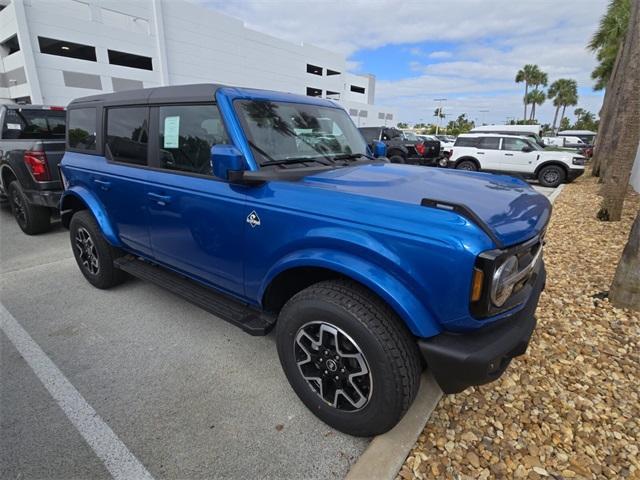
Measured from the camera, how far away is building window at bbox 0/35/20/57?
2453 centimetres

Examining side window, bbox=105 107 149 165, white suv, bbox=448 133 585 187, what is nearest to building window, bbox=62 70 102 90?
white suv, bbox=448 133 585 187

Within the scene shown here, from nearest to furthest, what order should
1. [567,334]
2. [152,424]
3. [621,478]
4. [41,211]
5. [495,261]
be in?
1. [495,261]
2. [621,478]
3. [152,424]
4. [567,334]
5. [41,211]

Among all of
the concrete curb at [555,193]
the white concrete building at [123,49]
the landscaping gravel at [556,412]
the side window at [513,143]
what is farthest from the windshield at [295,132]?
the white concrete building at [123,49]

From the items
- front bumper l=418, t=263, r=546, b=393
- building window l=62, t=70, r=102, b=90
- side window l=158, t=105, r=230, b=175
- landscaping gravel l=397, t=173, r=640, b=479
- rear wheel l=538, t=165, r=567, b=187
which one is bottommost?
landscaping gravel l=397, t=173, r=640, b=479

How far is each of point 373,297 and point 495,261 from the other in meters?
0.63

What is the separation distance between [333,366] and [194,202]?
146 cm

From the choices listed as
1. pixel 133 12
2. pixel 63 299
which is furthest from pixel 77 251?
pixel 133 12

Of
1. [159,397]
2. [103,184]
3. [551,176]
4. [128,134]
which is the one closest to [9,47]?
[103,184]

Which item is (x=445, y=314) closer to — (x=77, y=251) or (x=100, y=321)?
(x=100, y=321)

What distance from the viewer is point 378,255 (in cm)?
172

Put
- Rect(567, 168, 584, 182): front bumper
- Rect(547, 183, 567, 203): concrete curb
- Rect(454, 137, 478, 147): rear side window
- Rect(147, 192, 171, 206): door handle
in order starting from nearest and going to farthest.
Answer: Rect(147, 192, 171, 206): door handle → Rect(547, 183, 567, 203): concrete curb → Rect(567, 168, 584, 182): front bumper → Rect(454, 137, 478, 147): rear side window

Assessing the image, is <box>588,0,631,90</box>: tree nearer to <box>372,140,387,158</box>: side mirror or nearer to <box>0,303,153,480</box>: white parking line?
<box>372,140,387,158</box>: side mirror

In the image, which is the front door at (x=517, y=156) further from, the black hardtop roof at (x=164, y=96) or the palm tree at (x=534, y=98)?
the palm tree at (x=534, y=98)

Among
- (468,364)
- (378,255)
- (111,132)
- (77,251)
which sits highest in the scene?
(111,132)
